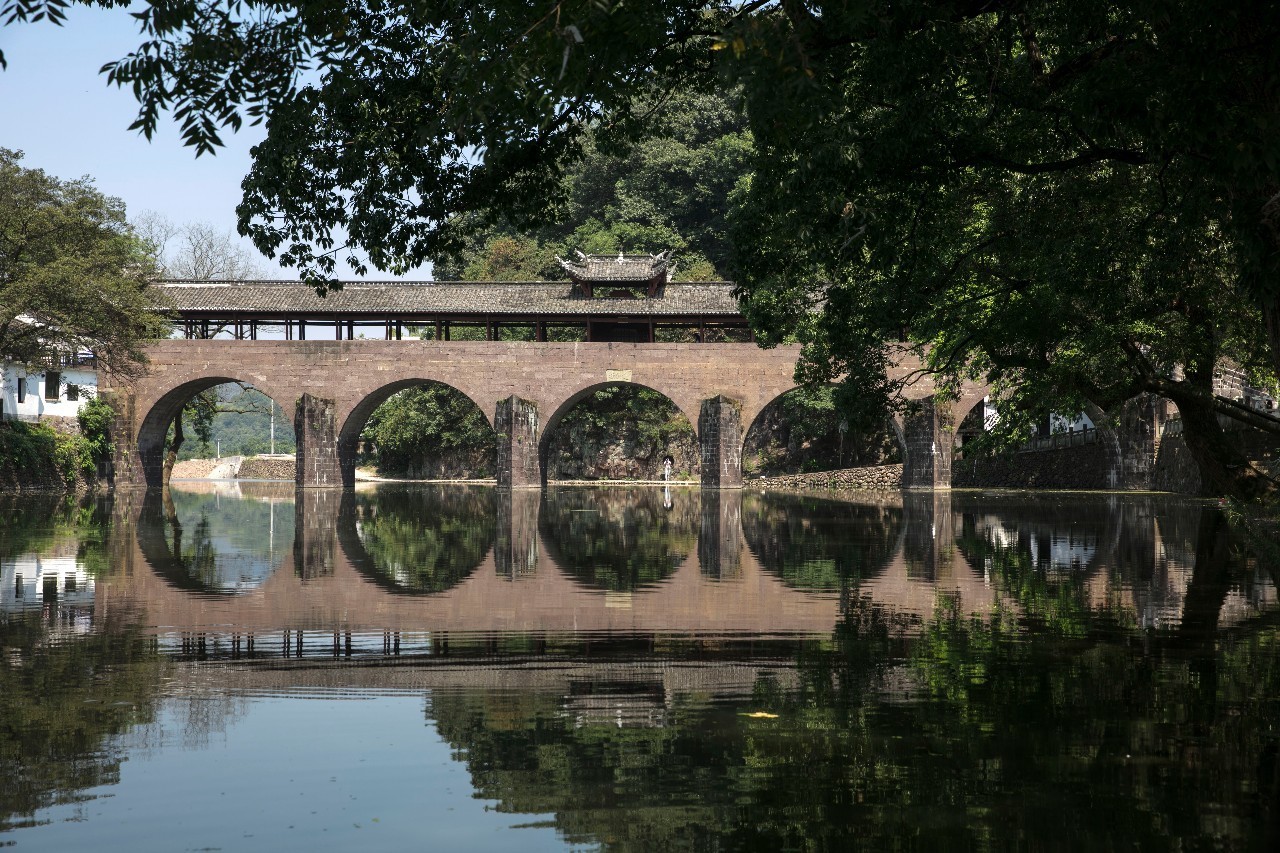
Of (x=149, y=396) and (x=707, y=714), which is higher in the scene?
(x=149, y=396)

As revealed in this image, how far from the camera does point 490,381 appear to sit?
4431 centimetres

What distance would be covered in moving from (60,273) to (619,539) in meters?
21.6

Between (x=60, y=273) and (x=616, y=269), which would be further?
(x=616, y=269)

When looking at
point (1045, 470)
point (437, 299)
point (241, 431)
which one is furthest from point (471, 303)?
point (241, 431)

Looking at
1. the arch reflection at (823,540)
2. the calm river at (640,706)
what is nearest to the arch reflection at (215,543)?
the calm river at (640,706)

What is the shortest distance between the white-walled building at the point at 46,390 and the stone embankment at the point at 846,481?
77.8ft

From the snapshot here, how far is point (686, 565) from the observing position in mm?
14688

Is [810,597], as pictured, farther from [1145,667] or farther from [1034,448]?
[1034,448]

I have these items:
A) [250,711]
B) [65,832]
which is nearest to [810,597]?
[250,711]

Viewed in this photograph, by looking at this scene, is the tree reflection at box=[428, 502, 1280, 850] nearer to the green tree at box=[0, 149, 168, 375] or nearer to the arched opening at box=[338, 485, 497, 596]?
the arched opening at box=[338, 485, 497, 596]

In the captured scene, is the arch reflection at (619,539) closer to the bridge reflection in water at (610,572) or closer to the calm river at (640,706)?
the bridge reflection in water at (610,572)

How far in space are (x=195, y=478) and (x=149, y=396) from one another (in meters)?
27.9

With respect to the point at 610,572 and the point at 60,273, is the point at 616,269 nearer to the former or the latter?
the point at 60,273

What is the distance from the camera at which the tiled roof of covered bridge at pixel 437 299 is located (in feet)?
146
